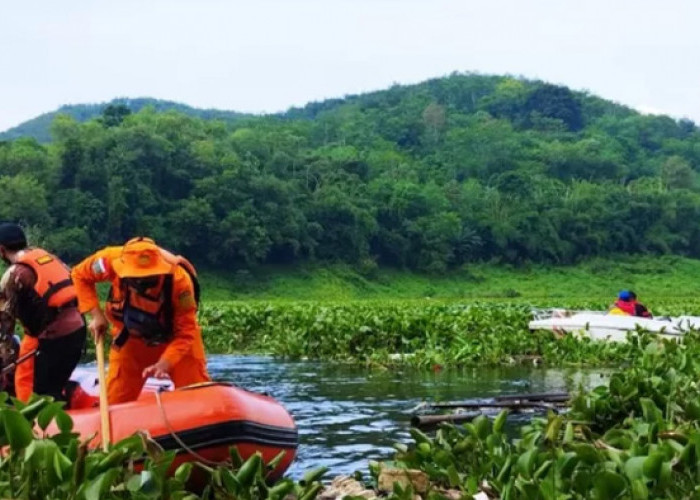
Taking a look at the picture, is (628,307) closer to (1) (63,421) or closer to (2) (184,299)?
(2) (184,299)

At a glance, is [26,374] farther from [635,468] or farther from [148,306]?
[635,468]

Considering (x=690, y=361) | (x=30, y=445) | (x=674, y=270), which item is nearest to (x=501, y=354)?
(x=690, y=361)

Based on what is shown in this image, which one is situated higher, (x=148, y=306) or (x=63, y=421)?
(x=148, y=306)

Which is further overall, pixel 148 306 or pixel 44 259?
pixel 44 259

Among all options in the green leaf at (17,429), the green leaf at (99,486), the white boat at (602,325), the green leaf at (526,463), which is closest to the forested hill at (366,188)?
the white boat at (602,325)

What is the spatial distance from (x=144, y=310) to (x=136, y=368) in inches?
20.0

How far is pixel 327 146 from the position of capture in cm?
7781

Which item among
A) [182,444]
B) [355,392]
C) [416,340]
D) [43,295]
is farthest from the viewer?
[416,340]

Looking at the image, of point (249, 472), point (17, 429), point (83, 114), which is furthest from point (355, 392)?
point (83, 114)

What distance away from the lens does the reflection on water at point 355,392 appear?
7484mm

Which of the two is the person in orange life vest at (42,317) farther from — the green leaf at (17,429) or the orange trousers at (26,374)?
the green leaf at (17,429)

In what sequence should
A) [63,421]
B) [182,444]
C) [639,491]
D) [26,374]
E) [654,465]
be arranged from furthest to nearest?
[26,374]
[182,444]
[63,421]
[654,465]
[639,491]

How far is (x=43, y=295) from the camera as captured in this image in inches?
233

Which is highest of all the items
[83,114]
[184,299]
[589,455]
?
[83,114]
